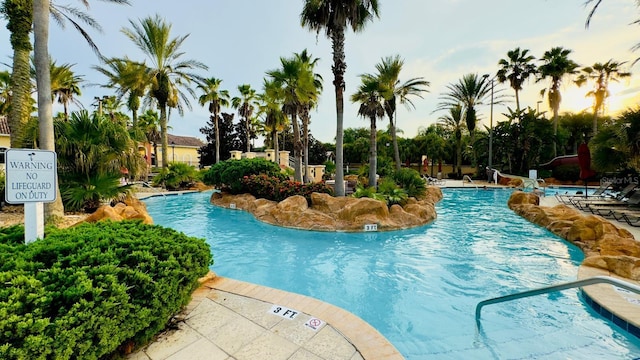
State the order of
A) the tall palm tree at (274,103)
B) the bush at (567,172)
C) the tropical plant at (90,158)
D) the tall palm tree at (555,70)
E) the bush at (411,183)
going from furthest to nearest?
the tall palm tree at (555,70), the bush at (567,172), the tall palm tree at (274,103), the bush at (411,183), the tropical plant at (90,158)

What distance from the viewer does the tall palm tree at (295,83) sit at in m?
17.0

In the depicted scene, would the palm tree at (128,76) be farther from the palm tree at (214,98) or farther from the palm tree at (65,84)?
the palm tree at (214,98)

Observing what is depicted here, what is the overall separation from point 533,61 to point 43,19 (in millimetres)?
37383

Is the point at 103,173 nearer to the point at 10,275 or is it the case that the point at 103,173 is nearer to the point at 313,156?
the point at 10,275

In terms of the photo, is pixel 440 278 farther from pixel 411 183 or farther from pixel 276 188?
pixel 411 183

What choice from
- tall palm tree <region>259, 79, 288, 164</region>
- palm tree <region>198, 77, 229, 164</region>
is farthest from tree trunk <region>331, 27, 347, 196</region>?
palm tree <region>198, 77, 229, 164</region>

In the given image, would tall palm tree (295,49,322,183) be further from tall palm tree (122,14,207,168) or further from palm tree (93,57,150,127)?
palm tree (93,57,150,127)

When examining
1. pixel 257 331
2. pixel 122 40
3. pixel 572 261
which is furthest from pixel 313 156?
pixel 257 331

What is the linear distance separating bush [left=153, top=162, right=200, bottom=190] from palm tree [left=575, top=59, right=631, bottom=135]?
3934 cm

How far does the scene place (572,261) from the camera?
7.34m

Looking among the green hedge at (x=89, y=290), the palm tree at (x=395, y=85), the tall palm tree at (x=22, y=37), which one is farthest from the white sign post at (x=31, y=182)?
the palm tree at (x=395, y=85)

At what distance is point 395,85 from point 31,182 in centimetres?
1959

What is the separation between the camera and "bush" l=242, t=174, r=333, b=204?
556 inches

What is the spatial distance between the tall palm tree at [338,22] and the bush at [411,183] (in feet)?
15.4
